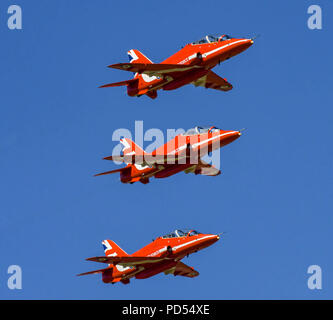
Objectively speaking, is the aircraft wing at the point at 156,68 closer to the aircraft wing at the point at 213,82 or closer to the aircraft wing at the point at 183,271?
the aircraft wing at the point at 213,82

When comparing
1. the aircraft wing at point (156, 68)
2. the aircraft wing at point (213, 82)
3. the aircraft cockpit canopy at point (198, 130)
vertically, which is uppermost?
the aircraft wing at point (213, 82)

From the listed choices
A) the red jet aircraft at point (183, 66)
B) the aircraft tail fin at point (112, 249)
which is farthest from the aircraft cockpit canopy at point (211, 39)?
the aircraft tail fin at point (112, 249)

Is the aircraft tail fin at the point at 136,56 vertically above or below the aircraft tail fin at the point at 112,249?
above

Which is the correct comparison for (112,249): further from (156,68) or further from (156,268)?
(156,68)

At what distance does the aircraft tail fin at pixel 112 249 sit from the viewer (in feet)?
270

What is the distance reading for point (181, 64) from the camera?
73.8 meters

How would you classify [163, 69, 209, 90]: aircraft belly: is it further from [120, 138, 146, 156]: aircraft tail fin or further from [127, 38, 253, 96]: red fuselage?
[120, 138, 146, 156]: aircraft tail fin

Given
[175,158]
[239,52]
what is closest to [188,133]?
[175,158]

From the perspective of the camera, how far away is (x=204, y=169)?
78.6 m

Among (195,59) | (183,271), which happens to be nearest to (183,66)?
(195,59)

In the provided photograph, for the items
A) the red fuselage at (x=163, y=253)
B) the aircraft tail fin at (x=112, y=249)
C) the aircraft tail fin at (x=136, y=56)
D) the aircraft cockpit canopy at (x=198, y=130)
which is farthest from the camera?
the aircraft tail fin at (x=112, y=249)

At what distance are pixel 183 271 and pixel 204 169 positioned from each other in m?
8.65
